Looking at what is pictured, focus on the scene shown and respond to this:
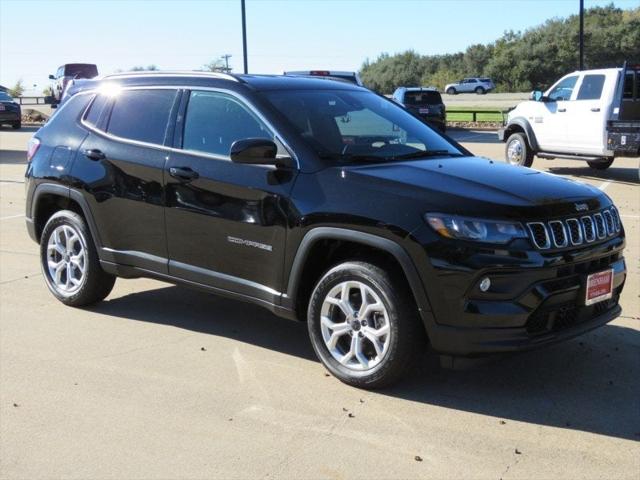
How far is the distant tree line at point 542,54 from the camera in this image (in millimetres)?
71875

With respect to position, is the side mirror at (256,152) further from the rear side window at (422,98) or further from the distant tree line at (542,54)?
the distant tree line at (542,54)

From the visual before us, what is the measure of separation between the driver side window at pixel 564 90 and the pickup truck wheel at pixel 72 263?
1078 centimetres

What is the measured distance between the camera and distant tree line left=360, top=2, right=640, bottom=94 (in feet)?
236

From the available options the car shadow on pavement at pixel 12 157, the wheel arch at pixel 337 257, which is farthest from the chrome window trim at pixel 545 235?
the car shadow on pavement at pixel 12 157

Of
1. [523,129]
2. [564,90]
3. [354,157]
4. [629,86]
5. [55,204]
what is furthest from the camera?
[523,129]

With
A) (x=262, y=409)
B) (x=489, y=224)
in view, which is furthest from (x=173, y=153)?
(x=489, y=224)

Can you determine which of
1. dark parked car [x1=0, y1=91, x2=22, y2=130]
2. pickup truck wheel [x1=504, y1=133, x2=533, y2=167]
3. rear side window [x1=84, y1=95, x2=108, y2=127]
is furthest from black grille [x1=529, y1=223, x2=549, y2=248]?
dark parked car [x1=0, y1=91, x2=22, y2=130]

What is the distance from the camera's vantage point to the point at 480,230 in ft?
12.9

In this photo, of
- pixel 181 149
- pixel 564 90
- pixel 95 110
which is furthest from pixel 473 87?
pixel 181 149

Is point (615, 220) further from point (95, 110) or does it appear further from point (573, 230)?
point (95, 110)

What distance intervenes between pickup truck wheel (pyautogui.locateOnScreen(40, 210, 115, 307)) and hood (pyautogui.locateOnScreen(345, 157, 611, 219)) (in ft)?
8.14

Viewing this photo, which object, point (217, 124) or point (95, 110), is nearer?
point (217, 124)

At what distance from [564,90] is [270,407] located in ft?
39.2

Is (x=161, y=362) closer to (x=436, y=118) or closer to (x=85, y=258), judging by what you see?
(x=85, y=258)
